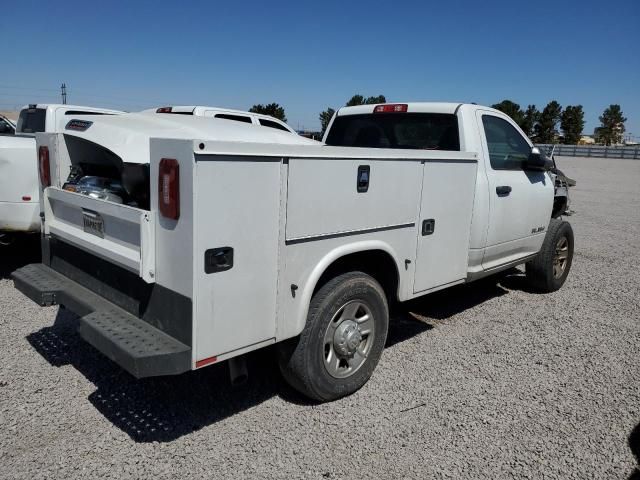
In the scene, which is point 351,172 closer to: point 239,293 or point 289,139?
point 289,139

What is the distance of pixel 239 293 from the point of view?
2814mm

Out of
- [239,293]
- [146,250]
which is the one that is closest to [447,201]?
[239,293]

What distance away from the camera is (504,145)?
17.3 ft

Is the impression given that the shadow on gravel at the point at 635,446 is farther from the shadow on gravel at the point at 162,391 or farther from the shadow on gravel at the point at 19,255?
the shadow on gravel at the point at 19,255

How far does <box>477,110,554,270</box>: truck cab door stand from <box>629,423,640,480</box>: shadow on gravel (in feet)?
6.08

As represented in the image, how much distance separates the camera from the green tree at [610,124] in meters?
85.2

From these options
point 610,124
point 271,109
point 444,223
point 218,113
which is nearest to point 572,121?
point 610,124

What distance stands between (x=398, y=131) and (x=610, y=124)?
93.7 metres

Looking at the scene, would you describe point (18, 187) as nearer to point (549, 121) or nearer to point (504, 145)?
point (504, 145)

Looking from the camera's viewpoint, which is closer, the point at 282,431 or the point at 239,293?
the point at 239,293

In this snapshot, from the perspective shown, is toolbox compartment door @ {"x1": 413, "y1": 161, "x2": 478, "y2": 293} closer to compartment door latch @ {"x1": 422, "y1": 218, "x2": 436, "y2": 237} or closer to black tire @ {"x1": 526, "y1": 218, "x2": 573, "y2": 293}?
compartment door latch @ {"x1": 422, "y1": 218, "x2": 436, "y2": 237}

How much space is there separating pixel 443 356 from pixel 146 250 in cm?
270

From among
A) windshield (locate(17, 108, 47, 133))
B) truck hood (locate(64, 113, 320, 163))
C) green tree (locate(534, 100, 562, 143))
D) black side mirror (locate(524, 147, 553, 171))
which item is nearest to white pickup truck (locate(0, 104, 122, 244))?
truck hood (locate(64, 113, 320, 163))

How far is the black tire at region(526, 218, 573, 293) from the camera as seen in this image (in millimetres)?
6176
